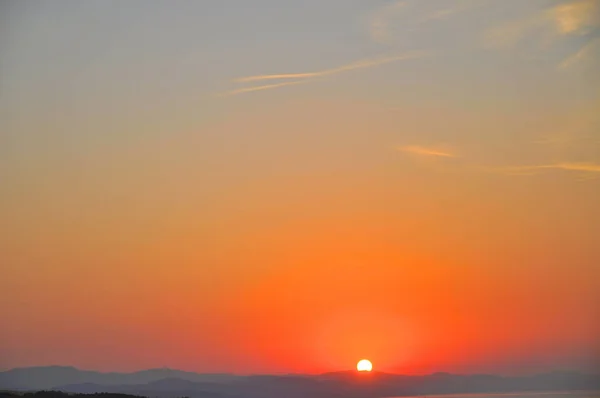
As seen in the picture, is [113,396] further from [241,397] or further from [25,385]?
[241,397]

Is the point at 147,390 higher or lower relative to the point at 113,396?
higher

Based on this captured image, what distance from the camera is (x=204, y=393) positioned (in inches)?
7712

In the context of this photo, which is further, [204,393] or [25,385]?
[204,393]

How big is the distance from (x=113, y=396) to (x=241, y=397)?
438ft

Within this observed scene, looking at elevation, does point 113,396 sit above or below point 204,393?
below

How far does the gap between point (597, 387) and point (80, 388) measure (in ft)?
345

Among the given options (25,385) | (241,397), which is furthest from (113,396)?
(241,397)

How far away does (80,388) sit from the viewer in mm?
187375

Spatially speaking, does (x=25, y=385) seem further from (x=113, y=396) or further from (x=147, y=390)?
(x=113, y=396)

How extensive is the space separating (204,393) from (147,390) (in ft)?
40.7

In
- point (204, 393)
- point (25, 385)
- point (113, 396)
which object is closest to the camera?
point (113, 396)

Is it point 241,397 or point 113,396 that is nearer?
point 113,396

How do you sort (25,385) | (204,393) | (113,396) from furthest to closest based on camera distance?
(204,393)
(25,385)
(113,396)

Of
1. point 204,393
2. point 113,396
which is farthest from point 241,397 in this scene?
point 113,396
